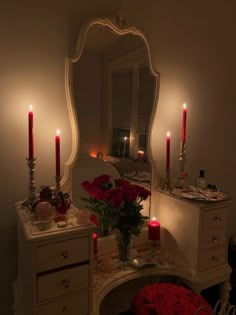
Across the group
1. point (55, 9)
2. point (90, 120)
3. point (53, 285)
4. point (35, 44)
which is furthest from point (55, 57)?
point (53, 285)

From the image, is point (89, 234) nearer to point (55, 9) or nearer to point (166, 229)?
point (166, 229)

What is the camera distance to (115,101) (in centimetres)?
151

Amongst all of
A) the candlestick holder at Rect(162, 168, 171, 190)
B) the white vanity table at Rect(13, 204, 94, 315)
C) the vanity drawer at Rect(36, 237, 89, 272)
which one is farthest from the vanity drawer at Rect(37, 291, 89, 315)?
the candlestick holder at Rect(162, 168, 171, 190)

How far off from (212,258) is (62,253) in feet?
2.72

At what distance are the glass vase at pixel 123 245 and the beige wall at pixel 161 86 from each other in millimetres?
465

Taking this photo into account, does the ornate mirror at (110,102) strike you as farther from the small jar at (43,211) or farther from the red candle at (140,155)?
the small jar at (43,211)

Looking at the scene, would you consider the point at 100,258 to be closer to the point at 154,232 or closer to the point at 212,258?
the point at 154,232

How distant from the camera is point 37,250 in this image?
102 centimetres

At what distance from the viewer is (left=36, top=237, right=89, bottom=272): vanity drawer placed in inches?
40.6

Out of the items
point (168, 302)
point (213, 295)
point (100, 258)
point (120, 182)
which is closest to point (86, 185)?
point (120, 182)

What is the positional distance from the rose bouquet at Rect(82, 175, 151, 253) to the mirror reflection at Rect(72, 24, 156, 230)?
11 cm

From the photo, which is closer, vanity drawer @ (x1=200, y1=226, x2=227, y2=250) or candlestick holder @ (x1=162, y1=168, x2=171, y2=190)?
vanity drawer @ (x1=200, y1=226, x2=227, y2=250)

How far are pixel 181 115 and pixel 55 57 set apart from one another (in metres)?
0.86

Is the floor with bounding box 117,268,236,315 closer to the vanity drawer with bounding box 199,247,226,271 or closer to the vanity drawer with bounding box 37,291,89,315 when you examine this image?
the vanity drawer with bounding box 199,247,226,271
